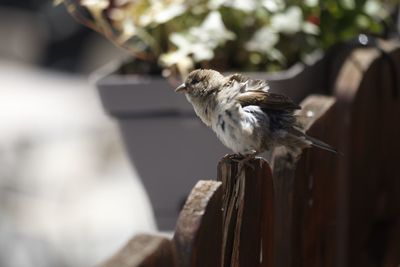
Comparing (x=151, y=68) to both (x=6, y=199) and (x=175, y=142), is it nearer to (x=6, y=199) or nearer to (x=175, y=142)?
(x=175, y=142)

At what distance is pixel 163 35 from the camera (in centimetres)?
276

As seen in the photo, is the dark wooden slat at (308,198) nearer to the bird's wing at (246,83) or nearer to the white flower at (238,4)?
the bird's wing at (246,83)

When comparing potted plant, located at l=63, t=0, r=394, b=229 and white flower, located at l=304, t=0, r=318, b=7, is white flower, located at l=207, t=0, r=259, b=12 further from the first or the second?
white flower, located at l=304, t=0, r=318, b=7

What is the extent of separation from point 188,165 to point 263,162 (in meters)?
0.84

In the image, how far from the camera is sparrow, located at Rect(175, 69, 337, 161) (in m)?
1.99

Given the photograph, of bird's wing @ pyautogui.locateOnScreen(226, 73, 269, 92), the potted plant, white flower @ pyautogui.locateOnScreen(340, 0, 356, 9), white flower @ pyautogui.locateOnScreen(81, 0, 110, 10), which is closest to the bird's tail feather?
bird's wing @ pyautogui.locateOnScreen(226, 73, 269, 92)

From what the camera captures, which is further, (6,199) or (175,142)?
(6,199)

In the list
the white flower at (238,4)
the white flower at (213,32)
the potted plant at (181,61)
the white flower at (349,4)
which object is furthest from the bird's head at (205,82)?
the white flower at (349,4)

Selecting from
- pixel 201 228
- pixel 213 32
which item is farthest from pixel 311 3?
pixel 201 228

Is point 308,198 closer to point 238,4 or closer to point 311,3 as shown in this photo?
point 238,4

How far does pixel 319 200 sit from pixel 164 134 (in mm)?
568

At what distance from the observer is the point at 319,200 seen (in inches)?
83.7

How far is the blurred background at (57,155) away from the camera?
5035 mm

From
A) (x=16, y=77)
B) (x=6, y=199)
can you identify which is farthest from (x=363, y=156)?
(x=16, y=77)
